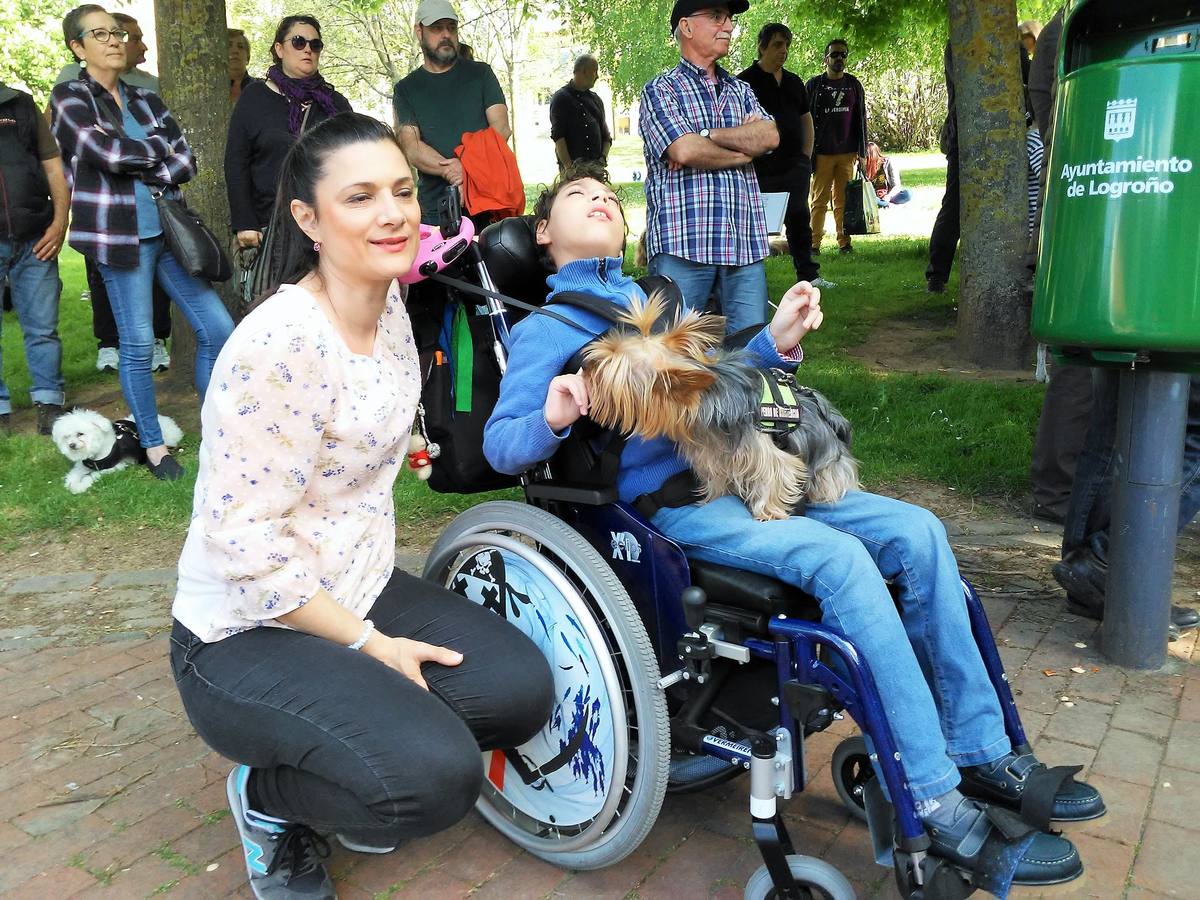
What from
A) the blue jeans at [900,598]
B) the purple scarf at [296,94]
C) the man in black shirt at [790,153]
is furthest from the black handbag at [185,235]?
the man in black shirt at [790,153]

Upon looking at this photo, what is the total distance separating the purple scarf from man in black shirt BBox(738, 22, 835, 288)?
521 cm

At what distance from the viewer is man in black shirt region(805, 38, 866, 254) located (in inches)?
486

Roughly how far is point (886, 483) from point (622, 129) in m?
52.4

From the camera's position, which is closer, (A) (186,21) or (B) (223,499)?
(B) (223,499)

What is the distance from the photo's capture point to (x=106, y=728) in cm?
330

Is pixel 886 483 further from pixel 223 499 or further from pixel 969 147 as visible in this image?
pixel 223 499

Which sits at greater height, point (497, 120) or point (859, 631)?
point (497, 120)

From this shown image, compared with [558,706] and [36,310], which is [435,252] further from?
[36,310]

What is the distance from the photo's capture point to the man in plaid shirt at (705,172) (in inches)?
204

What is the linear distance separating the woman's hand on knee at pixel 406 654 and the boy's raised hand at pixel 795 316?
1086 millimetres

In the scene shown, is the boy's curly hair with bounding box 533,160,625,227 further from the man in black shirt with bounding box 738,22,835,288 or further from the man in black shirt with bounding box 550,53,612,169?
the man in black shirt with bounding box 550,53,612,169

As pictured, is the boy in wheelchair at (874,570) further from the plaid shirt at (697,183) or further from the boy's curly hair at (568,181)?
the plaid shirt at (697,183)

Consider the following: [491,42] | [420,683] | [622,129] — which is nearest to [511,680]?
[420,683]

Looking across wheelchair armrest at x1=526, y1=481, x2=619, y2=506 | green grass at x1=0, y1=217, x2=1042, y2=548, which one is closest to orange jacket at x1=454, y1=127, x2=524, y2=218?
green grass at x1=0, y1=217, x2=1042, y2=548
